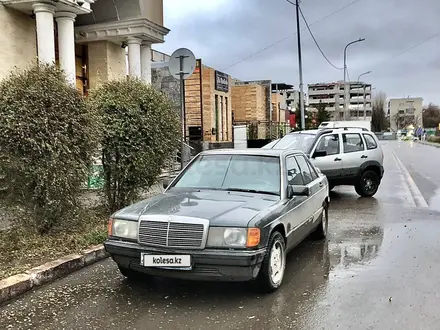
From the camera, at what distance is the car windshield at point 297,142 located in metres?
11.8

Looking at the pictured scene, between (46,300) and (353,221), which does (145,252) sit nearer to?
(46,300)

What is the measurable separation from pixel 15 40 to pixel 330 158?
8594mm

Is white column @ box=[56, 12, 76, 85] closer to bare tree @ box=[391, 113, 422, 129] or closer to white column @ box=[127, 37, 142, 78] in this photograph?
white column @ box=[127, 37, 142, 78]

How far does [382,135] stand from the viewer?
10262 cm

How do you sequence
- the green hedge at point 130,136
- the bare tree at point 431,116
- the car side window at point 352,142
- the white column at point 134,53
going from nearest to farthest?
the green hedge at point 130,136 < the car side window at point 352,142 < the white column at point 134,53 < the bare tree at point 431,116

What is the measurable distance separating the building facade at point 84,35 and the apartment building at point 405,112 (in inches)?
5020

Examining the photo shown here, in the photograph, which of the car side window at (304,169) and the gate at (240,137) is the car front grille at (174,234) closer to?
the car side window at (304,169)

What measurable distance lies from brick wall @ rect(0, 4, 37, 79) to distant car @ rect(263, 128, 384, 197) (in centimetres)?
689

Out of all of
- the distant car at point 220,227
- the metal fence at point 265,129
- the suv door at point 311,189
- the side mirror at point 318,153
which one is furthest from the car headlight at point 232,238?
the metal fence at point 265,129

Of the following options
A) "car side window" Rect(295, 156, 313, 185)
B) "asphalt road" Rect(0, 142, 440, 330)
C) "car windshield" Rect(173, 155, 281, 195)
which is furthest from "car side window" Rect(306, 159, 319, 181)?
"car windshield" Rect(173, 155, 281, 195)

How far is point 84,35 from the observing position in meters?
15.6

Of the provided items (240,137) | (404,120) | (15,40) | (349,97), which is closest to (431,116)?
(404,120)

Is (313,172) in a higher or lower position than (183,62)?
lower

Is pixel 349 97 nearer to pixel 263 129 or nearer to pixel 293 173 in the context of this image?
pixel 263 129
